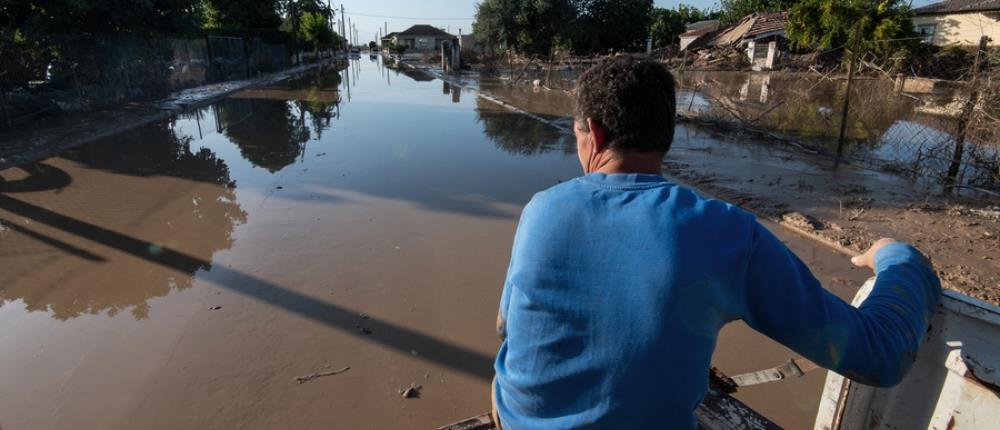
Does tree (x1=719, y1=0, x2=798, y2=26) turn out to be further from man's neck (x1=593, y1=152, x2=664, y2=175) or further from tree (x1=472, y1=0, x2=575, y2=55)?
man's neck (x1=593, y1=152, x2=664, y2=175)

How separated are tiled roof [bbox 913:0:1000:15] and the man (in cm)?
3613

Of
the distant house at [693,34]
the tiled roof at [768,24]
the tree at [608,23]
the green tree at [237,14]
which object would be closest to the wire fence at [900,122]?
the tiled roof at [768,24]

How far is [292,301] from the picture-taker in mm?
4070

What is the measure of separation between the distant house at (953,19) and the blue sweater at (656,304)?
118ft

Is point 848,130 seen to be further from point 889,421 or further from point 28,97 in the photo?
point 28,97

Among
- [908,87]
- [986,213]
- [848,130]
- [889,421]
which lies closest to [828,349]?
[889,421]

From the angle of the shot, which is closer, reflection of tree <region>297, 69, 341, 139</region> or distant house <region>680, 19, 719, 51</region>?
reflection of tree <region>297, 69, 341, 139</region>

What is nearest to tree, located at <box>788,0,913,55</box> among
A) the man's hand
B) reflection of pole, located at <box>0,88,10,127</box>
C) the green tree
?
the man's hand

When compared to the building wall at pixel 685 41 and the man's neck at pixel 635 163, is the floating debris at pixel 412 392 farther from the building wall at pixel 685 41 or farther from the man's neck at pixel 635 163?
the building wall at pixel 685 41

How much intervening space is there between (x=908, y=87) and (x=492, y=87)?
587 inches

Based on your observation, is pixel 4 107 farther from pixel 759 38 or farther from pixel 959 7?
pixel 959 7

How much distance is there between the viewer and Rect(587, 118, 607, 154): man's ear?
126 centimetres

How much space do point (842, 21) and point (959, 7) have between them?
40.1 feet

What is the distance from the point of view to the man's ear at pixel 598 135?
1265 millimetres
